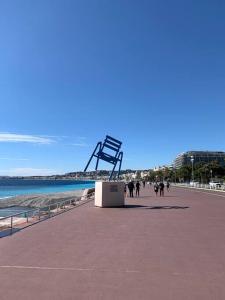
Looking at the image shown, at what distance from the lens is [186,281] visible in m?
6.81

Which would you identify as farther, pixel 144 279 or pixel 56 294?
pixel 144 279

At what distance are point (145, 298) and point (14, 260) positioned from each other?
358 cm

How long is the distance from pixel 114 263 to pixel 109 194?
1538 centimetres

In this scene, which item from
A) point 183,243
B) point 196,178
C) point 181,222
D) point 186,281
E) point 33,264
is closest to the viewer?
point 186,281

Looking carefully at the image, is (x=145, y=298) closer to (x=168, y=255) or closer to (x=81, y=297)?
(x=81, y=297)

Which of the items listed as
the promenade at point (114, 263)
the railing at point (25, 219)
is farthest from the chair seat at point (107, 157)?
the promenade at point (114, 263)

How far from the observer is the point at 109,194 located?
23.5m

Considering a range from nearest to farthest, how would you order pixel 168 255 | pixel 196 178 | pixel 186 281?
pixel 186 281, pixel 168 255, pixel 196 178

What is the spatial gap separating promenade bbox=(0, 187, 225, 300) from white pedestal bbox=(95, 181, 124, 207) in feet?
31.5

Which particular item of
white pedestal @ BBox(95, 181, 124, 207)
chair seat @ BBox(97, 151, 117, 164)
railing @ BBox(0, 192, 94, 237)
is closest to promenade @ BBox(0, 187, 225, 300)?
railing @ BBox(0, 192, 94, 237)

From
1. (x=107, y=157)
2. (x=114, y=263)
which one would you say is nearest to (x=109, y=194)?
(x=107, y=157)

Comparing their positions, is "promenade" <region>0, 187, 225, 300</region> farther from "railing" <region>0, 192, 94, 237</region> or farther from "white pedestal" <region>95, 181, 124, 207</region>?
"white pedestal" <region>95, 181, 124, 207</region>

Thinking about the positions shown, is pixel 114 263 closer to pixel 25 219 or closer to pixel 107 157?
pixel 25 219

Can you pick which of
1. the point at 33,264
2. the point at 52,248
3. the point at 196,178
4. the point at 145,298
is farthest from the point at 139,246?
the point at 196,178
